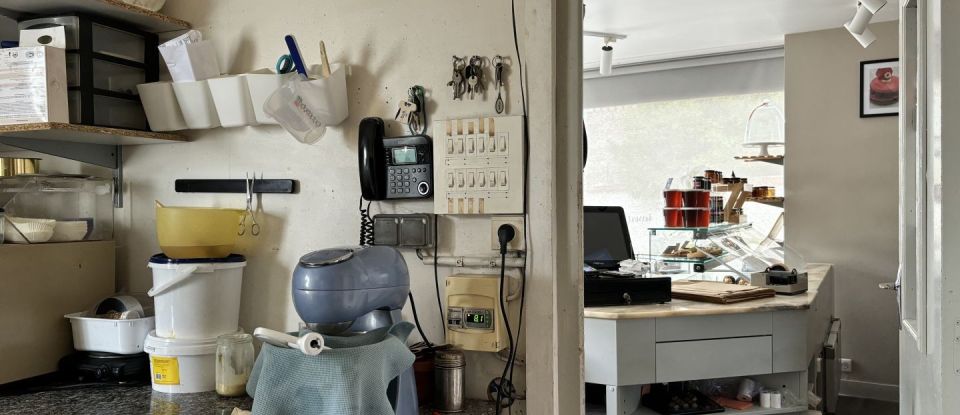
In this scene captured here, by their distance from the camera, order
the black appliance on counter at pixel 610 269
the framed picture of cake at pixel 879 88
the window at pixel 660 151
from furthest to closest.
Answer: the window at pixel 660 151
the framed picture of cake at pixel 879 88
the black appliance on counter at pixel 610 269

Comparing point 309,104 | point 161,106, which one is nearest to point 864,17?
point 309,104

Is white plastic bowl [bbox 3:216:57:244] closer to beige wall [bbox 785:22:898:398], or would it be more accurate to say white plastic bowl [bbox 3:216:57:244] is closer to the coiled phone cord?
the coiled phone cord

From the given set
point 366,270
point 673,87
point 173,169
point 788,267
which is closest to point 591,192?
point 673,87

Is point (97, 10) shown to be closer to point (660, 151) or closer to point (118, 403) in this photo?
point (118, 403)

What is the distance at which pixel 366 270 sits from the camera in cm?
145

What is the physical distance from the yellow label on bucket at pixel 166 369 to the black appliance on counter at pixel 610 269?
148cm

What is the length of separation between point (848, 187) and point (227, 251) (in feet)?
13.2

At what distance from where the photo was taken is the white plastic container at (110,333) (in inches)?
74.1

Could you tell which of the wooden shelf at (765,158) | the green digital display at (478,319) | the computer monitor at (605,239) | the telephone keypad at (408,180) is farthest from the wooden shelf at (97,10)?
the wooden shelf at (765,158)

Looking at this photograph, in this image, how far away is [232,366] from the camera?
68.6 inches

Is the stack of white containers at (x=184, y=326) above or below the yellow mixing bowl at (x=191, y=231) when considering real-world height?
below

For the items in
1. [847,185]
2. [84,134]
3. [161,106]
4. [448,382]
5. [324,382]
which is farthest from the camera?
[847,185]

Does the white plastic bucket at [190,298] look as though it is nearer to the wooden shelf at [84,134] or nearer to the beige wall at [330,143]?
the beige wall at [330,143]

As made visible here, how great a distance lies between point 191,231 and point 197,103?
37 centimetres
